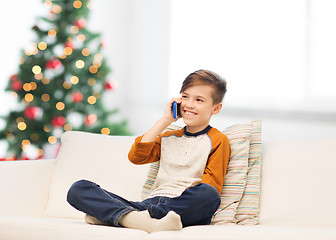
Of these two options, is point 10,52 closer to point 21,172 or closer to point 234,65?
point 234,65

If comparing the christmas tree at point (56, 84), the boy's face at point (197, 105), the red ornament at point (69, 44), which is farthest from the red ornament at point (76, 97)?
the boy's face at point (197, 105)

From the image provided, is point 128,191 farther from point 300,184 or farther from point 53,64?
point 53,64

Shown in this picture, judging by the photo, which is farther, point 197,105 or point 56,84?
point 56,84

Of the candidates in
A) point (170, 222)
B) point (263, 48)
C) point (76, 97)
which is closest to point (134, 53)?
point (76, 97)

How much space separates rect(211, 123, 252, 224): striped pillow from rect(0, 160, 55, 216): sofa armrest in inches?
35.1

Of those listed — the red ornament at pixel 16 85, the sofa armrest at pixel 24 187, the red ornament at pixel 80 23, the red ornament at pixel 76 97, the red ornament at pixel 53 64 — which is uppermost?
the red ornament at pixel 80 23

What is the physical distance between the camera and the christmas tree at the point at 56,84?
3.99 meters

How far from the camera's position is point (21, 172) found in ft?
7.78

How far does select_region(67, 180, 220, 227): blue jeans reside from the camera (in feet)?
5.71

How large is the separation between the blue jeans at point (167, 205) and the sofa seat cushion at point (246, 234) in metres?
0.12

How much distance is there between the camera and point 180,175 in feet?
6.56

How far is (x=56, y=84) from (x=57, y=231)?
8.12 ft

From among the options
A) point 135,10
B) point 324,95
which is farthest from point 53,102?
point 324,95

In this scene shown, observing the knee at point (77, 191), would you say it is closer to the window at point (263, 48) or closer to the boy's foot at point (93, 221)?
the boy's foot at point (93, 221)
